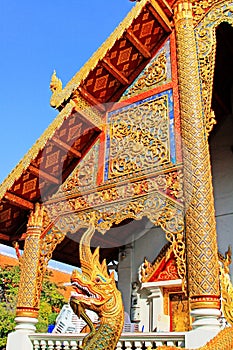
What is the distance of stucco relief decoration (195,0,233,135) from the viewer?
4.48m

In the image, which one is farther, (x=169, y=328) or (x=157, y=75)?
(x=169, y=328)

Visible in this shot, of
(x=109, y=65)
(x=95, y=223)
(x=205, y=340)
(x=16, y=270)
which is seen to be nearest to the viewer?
(x=205, y=340)

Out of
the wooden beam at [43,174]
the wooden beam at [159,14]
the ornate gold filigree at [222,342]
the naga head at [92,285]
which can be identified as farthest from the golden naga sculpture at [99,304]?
the wooden beam at [159,14]

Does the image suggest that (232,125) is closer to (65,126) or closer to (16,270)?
(65,126)

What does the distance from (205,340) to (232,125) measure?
164 inches

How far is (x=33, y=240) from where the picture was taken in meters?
4.77

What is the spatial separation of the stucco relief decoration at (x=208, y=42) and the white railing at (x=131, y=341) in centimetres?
226

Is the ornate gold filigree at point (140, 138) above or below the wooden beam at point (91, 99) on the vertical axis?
below

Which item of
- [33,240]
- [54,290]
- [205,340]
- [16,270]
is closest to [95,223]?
[33,240]

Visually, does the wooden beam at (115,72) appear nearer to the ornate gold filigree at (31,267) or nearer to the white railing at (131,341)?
the ornate gold filigree at (31,267)

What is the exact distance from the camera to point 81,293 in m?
2.44

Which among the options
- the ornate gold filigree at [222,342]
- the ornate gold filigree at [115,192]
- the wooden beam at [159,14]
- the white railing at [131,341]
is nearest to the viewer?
the ornate gold filigree at [222,342]

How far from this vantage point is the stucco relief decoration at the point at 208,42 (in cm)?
448

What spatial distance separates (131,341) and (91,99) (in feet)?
9.33
